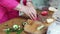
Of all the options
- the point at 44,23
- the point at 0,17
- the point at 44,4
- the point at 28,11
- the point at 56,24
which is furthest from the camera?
→ the point at 44,4

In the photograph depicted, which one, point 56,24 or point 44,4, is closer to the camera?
point 56,24

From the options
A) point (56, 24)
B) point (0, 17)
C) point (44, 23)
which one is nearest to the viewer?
point (56, 24)

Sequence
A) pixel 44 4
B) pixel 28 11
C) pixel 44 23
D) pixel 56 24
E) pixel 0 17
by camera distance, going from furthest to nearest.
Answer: pixel 44 4, pixel 0 17, pixel 28 11, pixel 44 23, pixel 56 24

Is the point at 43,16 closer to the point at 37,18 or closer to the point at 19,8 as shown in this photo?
the point at 37,18

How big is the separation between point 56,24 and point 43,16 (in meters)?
0.23

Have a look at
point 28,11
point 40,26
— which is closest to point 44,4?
point 28,11

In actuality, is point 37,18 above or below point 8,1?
below

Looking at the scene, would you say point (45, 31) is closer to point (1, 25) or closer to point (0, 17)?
point (1, 25)

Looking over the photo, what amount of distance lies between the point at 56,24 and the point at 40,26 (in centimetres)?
13

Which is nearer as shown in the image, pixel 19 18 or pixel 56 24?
pixel 56 24

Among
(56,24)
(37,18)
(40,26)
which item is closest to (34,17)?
(37,18)

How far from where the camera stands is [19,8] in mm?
1151

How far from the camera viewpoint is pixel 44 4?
1.42 meters

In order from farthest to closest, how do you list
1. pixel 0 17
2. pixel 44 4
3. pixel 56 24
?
pixel 44 4 → pixel 0 17 → pixel 56 24
